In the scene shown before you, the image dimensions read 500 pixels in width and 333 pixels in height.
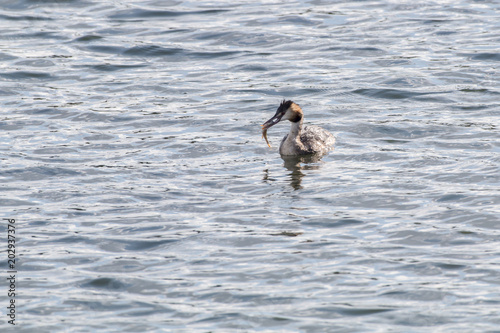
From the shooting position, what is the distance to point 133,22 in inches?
985

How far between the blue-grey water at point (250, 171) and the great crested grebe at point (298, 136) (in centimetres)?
25

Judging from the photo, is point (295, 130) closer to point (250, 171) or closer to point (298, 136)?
point (298, 136)

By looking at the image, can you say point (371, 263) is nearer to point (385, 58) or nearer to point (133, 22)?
point (385, 58)

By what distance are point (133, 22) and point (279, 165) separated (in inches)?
458

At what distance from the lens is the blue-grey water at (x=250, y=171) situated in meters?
9.29

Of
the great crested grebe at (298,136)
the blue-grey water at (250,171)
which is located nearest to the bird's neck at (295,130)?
the great crested grebe at (298,136)

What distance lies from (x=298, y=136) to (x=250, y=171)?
→ 72.0 inches

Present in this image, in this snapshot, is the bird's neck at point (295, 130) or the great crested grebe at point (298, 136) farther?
the bird's neck at point (295, 130)

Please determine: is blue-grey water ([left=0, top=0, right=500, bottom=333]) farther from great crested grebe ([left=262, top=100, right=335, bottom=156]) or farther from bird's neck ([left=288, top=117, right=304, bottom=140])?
bird's neck ([left=288, top=117, right=304, bottom=140])

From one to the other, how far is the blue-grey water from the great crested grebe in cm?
25

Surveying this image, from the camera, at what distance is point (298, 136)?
15.6m

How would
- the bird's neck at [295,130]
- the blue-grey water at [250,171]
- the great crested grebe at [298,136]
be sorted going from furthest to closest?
the bird's neck at [295,130], the great crested grebe at [298,136], the blue-grey water at [250,171]

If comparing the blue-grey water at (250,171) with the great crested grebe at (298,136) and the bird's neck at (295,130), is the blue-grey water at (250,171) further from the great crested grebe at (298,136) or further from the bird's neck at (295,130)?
the bird's neck at (295,130)

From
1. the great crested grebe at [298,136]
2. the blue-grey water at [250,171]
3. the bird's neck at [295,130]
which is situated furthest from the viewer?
the bird's neck at [295,130]
